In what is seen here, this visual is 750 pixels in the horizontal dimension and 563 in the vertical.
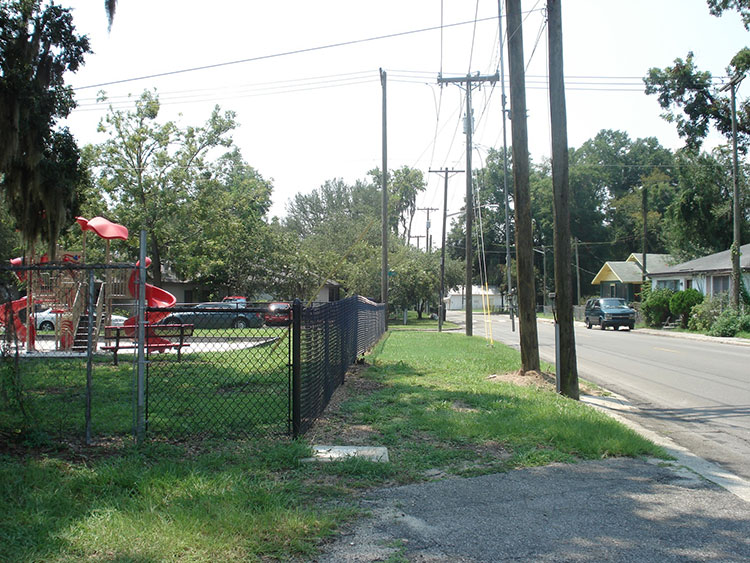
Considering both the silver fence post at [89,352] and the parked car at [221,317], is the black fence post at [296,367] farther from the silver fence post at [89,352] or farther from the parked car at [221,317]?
the silver fence post at [89,352]

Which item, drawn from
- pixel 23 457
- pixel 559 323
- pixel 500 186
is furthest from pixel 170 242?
pixel 500 186

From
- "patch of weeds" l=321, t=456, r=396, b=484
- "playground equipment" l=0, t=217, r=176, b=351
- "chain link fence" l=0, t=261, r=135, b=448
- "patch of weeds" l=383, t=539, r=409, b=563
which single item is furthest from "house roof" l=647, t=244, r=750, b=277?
"patch of weeds" l=383, t=539, r=409, b=563

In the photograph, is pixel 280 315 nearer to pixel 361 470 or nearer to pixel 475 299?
pixel 361 470

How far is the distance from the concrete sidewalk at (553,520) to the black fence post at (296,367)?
1.57 meters

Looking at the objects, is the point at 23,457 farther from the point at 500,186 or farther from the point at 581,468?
the point at 500,186

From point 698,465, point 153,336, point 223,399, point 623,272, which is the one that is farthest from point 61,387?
point 623,272

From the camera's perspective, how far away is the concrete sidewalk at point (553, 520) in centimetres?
384

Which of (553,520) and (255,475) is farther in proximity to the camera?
(255,475)

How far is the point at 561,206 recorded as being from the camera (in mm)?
10367

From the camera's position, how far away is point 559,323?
1055 cm

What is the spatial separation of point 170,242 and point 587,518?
32.3 metres

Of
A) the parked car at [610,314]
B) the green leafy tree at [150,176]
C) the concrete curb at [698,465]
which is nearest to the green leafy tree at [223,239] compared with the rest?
the green leafy tree at [150,176]

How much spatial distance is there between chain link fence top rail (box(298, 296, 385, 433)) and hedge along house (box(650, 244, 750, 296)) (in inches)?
1106

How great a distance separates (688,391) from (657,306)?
90.8 feet
